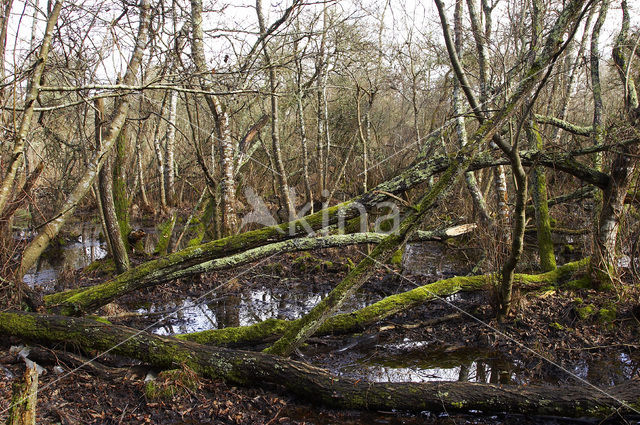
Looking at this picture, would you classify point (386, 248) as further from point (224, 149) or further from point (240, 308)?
point (224, 149)

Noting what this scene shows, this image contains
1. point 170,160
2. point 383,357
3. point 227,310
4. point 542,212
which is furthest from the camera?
point 170,160

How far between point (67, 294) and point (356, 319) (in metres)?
3.49

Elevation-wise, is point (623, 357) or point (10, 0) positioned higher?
point (10, 0)

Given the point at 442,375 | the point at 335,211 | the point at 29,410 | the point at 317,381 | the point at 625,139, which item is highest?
the point at 625,139

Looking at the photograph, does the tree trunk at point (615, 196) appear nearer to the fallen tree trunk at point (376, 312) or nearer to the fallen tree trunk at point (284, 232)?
the fallen tree trunk at point (284, 232)

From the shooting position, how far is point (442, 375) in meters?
4.34

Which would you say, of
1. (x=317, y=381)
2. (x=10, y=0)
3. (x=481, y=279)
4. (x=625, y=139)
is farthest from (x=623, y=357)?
(x=10, y=0)

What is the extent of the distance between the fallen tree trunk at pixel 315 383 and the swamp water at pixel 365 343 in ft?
0.46

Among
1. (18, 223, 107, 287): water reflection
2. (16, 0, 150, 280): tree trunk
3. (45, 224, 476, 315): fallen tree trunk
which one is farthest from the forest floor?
(18, 223, 107, 287): water reflection

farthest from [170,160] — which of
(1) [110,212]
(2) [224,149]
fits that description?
(1) [110,212]

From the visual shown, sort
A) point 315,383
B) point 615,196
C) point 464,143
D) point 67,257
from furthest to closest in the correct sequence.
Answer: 1. point 67,257
2. point 464,143
3. point 615,196
4. point 315,383

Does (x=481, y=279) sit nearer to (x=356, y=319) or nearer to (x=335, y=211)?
(x=356, y=319)

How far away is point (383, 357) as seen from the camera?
4738mm

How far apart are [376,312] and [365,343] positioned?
373 mm
